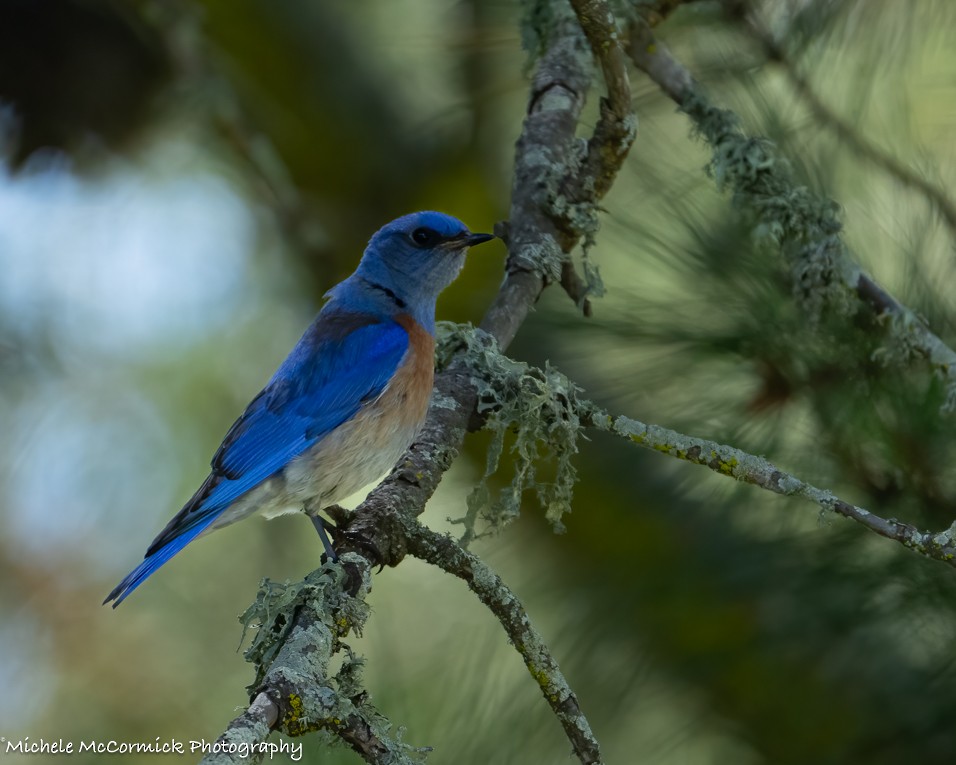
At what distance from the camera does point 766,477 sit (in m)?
2.30

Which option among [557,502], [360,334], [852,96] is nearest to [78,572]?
[360,334]

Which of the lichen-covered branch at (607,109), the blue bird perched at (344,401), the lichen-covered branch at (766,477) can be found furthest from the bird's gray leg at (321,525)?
the lichen-covered branch at (607,109)

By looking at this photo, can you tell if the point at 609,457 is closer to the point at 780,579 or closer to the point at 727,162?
the point at 780,579

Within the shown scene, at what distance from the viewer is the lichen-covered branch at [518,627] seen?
87.6 inches

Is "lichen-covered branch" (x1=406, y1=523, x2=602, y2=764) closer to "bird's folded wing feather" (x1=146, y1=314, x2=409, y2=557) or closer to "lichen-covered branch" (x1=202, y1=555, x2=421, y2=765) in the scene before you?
"lichen-covered branch" (x1=202, y1=555, x2=421, y2=765)

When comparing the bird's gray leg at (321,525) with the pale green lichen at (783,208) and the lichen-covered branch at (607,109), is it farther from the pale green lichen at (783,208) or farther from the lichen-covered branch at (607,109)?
the pale green lichen at (783,208)

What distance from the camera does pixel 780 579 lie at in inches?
118

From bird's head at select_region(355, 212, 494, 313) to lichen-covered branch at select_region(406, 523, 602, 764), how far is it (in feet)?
4.48

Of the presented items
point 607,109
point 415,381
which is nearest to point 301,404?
point 415,381

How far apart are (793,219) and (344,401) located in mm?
1412

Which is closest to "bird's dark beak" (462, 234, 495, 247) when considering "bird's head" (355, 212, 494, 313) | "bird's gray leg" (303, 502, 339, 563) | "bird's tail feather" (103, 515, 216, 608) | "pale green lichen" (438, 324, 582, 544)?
"bird's head" (355, 212, 494, 313)

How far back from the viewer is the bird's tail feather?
2711 mm

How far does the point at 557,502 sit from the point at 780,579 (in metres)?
0.65

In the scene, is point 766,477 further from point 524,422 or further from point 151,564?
point 151,564
